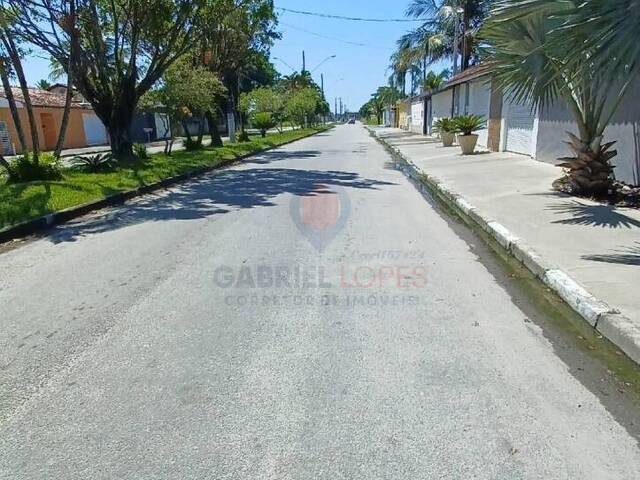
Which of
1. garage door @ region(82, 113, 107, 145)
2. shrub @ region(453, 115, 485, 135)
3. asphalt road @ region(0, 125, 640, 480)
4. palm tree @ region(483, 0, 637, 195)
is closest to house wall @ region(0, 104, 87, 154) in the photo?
garage door @ region(82, 113, 107, 145)

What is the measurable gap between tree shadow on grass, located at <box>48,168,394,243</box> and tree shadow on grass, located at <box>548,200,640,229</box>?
15.4 feet

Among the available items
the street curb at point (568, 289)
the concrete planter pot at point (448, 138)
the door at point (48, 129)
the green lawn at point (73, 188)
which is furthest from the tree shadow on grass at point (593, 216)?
the door at point (48, 129)

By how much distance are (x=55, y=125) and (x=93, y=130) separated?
12.3 ft

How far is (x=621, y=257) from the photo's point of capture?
5.04 meters

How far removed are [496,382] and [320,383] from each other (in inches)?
44.1

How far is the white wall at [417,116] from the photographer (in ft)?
133

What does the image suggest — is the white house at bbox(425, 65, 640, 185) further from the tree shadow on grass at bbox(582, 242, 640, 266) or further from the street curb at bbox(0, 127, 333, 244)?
the street curb at bbox(0, 127, 333, 244)

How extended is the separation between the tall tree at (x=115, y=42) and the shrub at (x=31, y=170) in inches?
121

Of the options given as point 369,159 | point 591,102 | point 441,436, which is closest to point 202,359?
point 441,436

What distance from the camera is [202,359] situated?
334cm

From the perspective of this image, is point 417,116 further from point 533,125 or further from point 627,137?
point 627,137

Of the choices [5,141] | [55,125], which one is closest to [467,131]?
[5,141]

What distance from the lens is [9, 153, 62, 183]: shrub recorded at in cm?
1104

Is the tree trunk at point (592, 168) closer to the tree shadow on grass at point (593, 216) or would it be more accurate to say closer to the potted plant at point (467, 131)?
the tree shadow on grass at point (593, 216)
